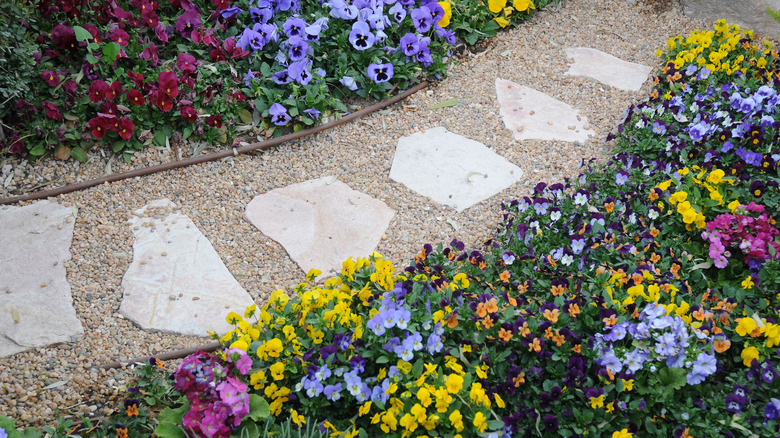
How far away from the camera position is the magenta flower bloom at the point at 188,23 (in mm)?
3375

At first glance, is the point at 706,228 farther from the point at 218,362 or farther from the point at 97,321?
the point at 97,321

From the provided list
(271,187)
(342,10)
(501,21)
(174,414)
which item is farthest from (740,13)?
(174,414)

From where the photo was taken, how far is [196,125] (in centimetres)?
311

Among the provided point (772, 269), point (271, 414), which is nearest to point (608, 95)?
point (772, 269)

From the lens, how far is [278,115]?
316 cm

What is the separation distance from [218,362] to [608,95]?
2.69 meters

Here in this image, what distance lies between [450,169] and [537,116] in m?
0.68

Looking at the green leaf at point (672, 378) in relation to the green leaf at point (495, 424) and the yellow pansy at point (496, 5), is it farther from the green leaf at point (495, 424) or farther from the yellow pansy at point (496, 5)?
the yellow pansy at point (496, 5)

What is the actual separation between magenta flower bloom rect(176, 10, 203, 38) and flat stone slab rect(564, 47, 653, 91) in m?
2.17

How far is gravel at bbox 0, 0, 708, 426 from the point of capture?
2.19m

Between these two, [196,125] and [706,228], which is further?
[196,125]

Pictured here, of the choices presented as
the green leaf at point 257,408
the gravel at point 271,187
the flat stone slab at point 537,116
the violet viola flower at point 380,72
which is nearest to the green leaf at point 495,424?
the green leaf at point 257,408

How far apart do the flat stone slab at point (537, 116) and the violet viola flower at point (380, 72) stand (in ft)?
2.13

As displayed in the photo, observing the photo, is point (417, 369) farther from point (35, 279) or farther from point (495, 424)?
point (35, 279)
